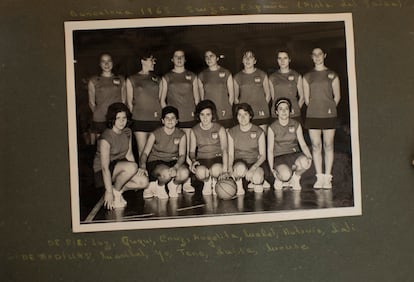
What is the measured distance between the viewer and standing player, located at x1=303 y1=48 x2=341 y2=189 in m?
1.15

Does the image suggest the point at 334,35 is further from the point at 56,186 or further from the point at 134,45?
the point at 56,186

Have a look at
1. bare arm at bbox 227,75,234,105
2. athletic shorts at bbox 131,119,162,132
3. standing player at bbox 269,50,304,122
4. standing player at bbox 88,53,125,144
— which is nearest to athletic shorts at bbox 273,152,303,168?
standing player at bbox 269,50,304,122

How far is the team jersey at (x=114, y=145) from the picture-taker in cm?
111

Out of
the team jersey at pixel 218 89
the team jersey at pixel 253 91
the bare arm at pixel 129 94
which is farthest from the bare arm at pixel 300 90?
the bare arm at pixel 129 94

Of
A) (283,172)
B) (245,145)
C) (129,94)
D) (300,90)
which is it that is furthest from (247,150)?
(129,94)

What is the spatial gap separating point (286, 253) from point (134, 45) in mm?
713

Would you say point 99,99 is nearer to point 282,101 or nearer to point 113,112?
point 113,112

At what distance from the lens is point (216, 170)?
1128mm

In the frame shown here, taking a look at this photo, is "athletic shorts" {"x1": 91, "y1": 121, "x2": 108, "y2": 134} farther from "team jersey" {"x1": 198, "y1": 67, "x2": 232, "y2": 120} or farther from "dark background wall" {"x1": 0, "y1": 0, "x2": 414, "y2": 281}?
"team jersey" {"x1": 198, "y1": 67, "x2": 232, "y2": 120}

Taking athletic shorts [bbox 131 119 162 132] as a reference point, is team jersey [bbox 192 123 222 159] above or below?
below

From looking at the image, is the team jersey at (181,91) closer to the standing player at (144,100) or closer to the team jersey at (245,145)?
the standing player at (144,100)

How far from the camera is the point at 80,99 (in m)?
1.11
